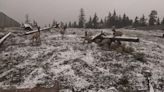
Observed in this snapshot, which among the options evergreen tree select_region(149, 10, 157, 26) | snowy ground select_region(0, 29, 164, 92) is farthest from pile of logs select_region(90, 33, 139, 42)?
evergreen tree select_region(149, 10, 157, 26)

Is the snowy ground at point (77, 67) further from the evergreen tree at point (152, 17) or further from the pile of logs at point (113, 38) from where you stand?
the evergreen tree at point (152, 17)

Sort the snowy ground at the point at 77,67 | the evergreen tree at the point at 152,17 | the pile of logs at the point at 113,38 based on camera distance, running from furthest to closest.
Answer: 1. the evergreen tree at the point at 152,17
2. the pile of logs at the point at 113,38
3. the snowy ground at the point at 77,67

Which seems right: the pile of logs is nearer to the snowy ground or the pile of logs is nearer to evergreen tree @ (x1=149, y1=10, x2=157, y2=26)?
the snowy ground

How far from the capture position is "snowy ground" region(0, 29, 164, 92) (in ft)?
32.7

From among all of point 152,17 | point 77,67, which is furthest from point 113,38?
point 152,17

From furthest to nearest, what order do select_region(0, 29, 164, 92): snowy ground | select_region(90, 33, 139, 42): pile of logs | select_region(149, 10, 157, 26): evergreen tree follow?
select_region(149, 10, 157, 26): evergreen tree → select_region(90, 33, 139, 42): pile of logs → select_region(0, 29, 164, 92): snowy ground

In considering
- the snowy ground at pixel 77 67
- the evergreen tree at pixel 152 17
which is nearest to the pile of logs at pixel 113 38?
the snowy ground at pixel 77 67

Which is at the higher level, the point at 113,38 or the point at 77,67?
the point at 113,38

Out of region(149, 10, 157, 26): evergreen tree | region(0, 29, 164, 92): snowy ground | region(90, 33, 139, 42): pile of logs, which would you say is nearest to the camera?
region(0, 29, 164, 92): snowy ground

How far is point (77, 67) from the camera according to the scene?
1141cm

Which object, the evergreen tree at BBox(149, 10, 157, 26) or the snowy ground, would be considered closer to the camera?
the snowy ground

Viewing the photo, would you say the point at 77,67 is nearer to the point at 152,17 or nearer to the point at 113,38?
the point at 113,38

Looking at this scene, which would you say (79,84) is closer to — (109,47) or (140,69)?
(140,69)

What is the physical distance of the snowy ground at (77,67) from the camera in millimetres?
9977
